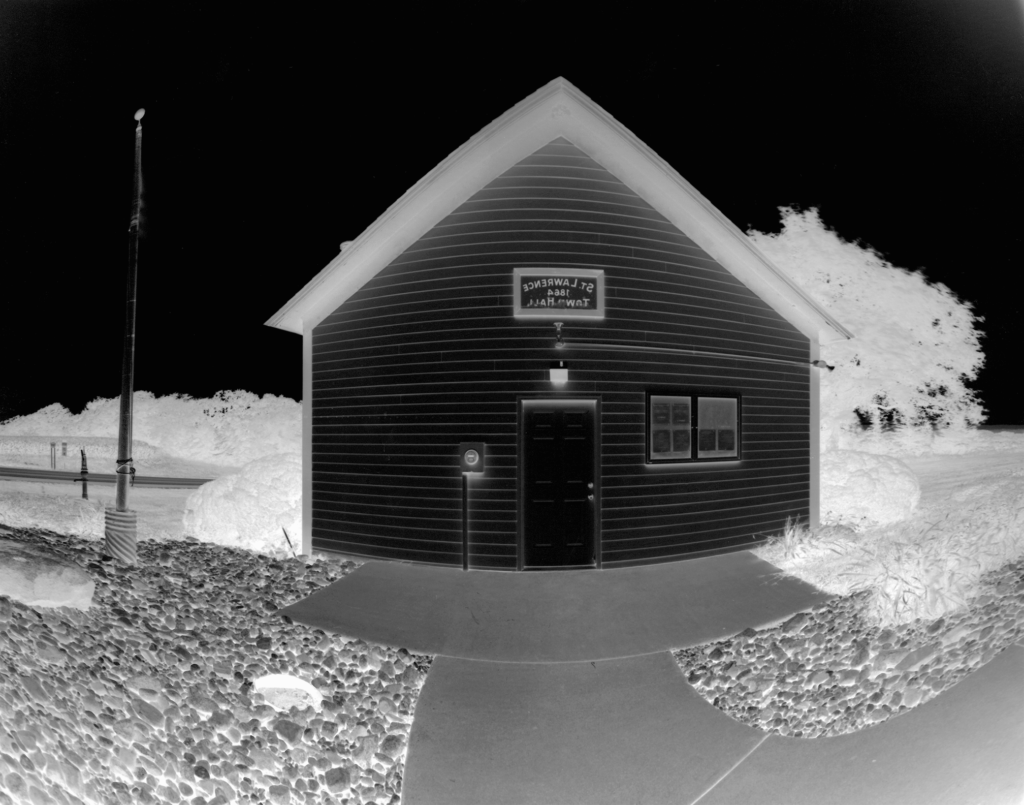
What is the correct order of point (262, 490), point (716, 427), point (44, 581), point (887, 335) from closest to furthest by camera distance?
point (44, 581) → point (887, 335) → point (262, 490) → point (716, 427)

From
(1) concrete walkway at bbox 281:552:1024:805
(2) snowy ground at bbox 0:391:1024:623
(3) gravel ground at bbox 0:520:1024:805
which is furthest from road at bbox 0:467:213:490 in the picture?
(1) concrete walkway at bbox 281:552:1024:805

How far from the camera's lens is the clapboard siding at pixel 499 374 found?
11.7ft

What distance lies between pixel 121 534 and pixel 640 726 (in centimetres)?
206

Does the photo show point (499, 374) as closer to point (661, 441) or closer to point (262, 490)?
point (661, 441)

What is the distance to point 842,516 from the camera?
8.36 ft

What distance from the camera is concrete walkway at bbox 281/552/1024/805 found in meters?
1.20

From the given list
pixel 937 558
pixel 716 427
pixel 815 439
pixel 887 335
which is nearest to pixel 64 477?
pixel 937 558

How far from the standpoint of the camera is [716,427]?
13.9 ft

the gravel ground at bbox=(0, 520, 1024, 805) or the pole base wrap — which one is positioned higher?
the pole base wrap

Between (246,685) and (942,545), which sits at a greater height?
(942,545)

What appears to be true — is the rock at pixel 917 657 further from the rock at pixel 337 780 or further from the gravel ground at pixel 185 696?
the rock at pixel 337 780

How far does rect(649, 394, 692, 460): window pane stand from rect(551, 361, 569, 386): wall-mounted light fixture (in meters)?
0.80

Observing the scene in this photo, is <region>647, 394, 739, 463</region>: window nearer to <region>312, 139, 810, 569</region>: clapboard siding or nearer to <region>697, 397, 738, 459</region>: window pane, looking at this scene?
<region>697, 397, 738, 459</region>: window pane

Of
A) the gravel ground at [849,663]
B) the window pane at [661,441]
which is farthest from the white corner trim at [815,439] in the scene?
the gravel ground at [849,663]
